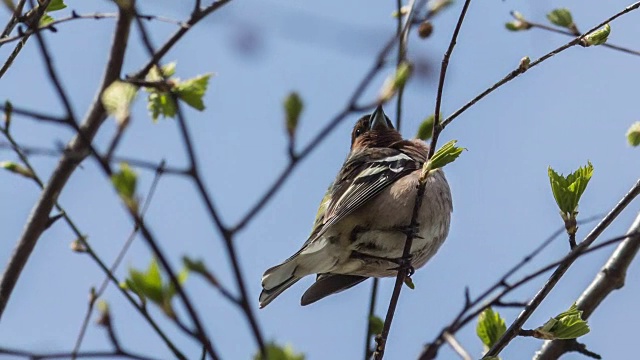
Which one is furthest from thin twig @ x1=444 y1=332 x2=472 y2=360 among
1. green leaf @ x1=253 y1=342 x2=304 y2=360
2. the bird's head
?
the bird's head

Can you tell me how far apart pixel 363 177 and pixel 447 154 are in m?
3.34

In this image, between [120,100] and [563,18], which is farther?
[563,18]

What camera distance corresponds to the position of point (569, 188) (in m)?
4.29

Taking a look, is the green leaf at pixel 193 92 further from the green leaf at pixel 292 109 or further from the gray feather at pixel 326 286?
the gray feather at pixel 326 286

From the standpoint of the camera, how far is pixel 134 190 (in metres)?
2.69

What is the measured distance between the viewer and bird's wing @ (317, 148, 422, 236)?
22.4 ft

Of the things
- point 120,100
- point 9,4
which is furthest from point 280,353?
point 9,4

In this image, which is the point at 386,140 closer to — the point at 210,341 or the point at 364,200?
the point at 364,200

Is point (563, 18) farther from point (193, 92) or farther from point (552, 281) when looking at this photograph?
point (193, 92)

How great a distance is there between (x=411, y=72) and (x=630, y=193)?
1173 mm

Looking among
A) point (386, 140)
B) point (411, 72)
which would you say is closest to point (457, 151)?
point (411, 72)

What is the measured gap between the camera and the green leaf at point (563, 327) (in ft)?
13.7

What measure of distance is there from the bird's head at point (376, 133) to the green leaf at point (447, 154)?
164 inches

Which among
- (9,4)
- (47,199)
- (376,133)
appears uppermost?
(376,133)
